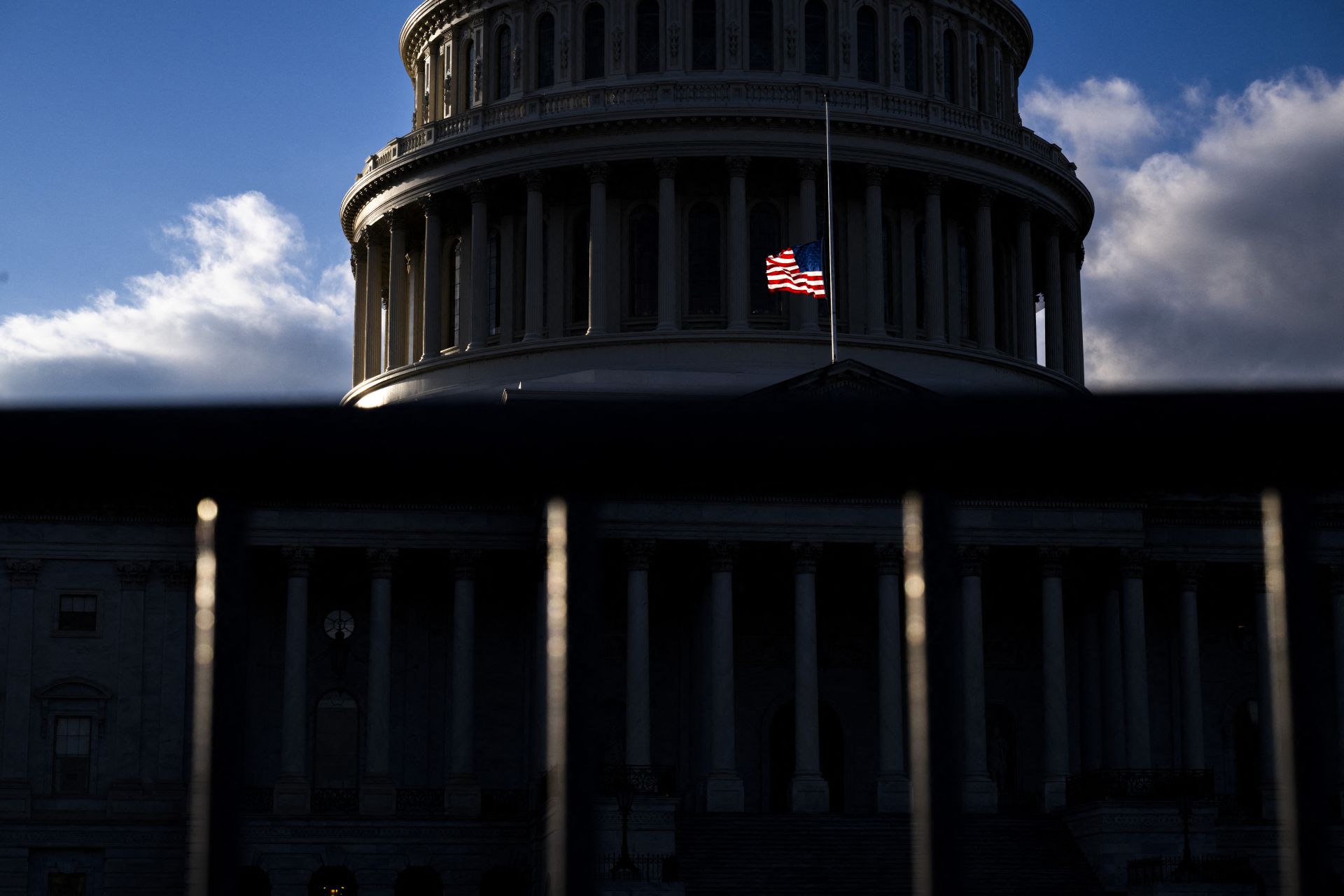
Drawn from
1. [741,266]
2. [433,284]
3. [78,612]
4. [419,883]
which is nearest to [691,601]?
[419,883]

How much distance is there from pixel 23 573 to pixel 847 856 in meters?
24.2

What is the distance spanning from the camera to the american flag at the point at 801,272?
6150cm

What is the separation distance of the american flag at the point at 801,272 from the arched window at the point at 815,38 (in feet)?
39.2

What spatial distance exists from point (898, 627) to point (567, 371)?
15.8 m

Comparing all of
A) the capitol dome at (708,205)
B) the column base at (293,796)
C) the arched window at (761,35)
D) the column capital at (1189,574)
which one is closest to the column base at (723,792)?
the column base at (293,796)

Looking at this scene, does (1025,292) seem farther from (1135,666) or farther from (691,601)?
(1135,666)

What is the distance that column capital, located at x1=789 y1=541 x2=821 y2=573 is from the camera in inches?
2159

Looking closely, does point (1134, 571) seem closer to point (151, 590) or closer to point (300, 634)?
point (300, 634)

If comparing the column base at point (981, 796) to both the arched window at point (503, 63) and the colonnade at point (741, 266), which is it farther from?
the arched window at point (503, 63)

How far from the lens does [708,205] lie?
228ft

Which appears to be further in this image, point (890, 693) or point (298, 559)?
point (298, 559)

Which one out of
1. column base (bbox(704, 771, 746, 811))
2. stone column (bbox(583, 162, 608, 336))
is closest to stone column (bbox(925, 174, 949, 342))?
stone column (bbox(583, 162, 608, 336))

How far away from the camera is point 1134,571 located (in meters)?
56.0

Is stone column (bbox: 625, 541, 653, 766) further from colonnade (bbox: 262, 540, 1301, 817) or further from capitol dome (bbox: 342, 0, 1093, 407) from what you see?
capitol dome (bbox: 342, 0, 1093, 407)
